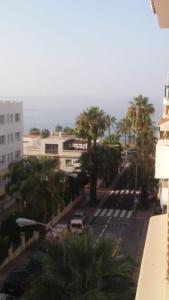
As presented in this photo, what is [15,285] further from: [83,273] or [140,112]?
[140,112]

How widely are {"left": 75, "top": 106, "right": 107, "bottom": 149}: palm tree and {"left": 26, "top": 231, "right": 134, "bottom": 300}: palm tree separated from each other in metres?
43.7

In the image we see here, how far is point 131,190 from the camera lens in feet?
199

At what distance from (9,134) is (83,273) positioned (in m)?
37.7

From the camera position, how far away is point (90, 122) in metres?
60.8

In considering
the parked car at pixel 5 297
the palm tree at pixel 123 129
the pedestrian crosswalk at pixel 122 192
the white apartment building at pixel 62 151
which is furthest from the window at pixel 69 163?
the parked car at pixel 5 297

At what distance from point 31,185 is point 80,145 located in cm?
3681

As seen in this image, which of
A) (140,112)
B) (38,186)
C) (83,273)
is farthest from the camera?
(140,112)

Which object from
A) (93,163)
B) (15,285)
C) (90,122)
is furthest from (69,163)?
(15,285)

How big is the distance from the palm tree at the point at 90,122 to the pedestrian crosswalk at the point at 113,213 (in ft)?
41.8

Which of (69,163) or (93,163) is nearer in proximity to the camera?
(93,163)

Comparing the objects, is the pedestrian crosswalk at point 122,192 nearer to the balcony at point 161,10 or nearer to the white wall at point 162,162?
the balcony at point 161,10

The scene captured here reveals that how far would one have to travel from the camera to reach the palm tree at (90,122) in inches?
2391

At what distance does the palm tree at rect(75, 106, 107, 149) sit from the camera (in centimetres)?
6072

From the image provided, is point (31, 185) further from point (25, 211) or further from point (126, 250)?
point (126, 250)
